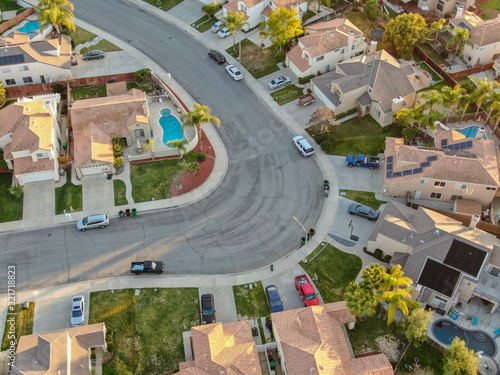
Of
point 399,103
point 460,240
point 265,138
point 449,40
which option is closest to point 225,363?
point 460,240

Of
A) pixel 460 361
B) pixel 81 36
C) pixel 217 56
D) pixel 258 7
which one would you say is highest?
pixel 258 7

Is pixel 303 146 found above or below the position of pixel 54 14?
below

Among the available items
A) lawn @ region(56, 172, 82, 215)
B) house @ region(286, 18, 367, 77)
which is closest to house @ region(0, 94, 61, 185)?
lawn @ region(56, 172, 82, 215)

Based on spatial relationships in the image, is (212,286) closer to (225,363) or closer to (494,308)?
(225,363)

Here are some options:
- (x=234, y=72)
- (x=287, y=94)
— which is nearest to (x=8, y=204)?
(x=234, y=72)

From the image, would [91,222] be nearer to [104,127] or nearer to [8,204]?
[8,204]

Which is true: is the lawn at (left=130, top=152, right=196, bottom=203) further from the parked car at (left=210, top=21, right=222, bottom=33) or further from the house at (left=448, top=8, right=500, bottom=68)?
the house at (left=448, top=8, right=500, bottom=68)

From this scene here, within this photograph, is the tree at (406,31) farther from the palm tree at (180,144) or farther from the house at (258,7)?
the palm tree at (180,144)
